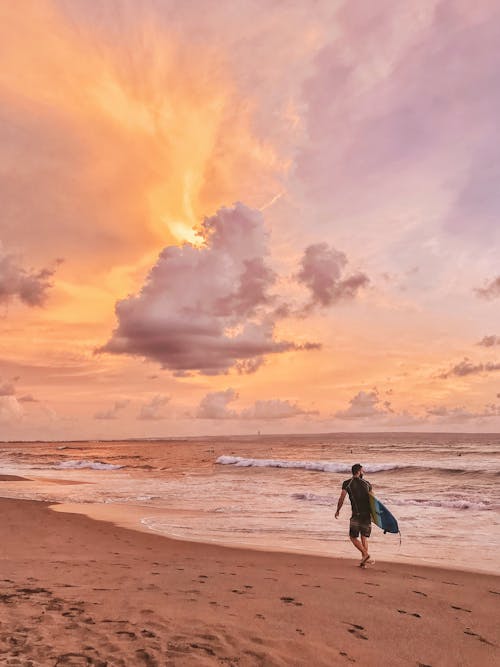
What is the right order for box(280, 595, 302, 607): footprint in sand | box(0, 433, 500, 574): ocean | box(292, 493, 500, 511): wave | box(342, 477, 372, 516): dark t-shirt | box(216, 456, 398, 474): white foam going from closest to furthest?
box(280, 595, 302, 607): footprint in sand
box(342, 477, 372, 516): dark t-shirt
box(0, 433, 500, 574): ocean
box(292, 493, 500, 511): wave
box(216, 456, 398, 474): white foam

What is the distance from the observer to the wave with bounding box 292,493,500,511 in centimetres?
2078

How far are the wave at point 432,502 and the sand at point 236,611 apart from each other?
1149cm

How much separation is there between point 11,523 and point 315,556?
415 inches

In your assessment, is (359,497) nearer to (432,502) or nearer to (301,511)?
(301,511)

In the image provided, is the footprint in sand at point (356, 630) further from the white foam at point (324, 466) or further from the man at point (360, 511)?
the white foam at point (324, 466)

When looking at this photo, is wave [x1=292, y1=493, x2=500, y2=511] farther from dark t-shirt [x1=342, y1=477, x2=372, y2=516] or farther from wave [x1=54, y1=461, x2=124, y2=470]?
wave [x1=54, y1=461, x2=124, y2=470]

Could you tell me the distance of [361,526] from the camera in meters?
11.2

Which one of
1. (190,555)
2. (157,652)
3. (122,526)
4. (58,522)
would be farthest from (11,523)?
(157,652)

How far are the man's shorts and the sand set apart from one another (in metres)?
0.70

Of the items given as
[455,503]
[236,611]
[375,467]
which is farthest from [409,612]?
[375,467]

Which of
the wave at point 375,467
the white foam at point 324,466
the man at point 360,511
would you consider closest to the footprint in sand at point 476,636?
the man at point 360,511

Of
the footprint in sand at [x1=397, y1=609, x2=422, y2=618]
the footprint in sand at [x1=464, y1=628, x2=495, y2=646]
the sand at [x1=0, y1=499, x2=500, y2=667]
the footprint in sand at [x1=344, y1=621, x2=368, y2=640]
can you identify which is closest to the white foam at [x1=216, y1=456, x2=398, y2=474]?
the sand at [x1=0, y1=499, x2=500, y2=667]

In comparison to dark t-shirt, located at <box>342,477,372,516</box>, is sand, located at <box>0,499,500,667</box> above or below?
below

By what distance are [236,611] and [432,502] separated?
18136 millimetres
